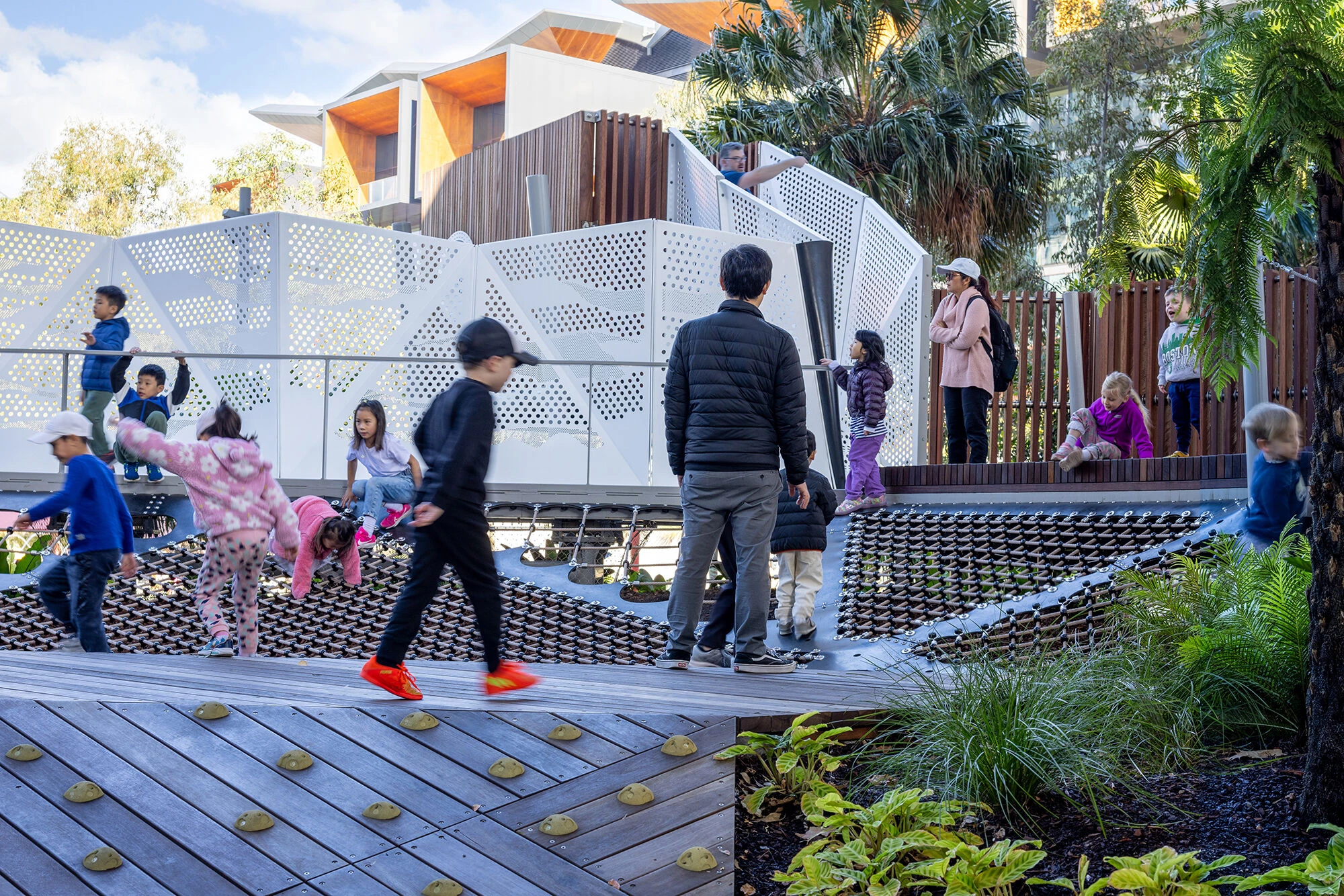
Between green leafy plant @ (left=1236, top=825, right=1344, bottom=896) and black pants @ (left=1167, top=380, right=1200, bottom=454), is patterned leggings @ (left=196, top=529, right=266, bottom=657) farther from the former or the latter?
black pants @ (left=1167, top=380, right=1200, bottom=454)

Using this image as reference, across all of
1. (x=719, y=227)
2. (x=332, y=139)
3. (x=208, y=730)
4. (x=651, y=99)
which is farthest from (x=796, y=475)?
(x=332, y=139)


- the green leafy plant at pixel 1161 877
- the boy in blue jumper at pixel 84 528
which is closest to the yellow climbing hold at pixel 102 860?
the green leafy plant at pixel 1161 877

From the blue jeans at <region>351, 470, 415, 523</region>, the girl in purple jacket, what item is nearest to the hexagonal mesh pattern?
the girl in purple jacket

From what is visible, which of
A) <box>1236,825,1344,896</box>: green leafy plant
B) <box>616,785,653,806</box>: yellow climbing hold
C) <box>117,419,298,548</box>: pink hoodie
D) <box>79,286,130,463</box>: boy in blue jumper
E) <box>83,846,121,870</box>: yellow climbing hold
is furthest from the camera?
<box>79,286,130,463</box>: boy in blue jumper

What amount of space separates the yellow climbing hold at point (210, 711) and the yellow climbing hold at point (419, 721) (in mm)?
537

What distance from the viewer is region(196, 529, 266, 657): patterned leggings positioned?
5465 millimetres

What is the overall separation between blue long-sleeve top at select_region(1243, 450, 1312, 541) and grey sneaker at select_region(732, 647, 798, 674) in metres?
2.43

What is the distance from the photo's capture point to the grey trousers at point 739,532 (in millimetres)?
4691

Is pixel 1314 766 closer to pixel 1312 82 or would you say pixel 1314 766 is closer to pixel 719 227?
pixel 1312 82

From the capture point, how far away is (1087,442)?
8742 mm

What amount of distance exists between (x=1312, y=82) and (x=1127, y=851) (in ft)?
6.46

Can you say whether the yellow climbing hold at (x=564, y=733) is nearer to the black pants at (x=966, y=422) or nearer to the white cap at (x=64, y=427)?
the white cap at (x=64, y=427)

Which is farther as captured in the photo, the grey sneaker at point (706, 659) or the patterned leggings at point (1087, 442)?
the patterned leggings at point (1087, 442)

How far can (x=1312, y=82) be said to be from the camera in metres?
2.81
